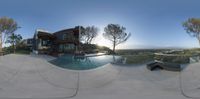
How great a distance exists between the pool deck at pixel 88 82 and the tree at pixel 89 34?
0.22 m

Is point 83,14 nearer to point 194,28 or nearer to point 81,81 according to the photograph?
point 81,81

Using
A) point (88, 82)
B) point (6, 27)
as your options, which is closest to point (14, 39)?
point (6, 27)

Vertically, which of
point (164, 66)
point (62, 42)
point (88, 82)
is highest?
point (62, 42)

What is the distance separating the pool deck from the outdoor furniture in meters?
0.03

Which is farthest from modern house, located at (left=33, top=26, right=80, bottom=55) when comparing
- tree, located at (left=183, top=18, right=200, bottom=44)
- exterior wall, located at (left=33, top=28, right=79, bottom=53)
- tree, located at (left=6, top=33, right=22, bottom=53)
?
tree, located at (left=183, top=18, right=200, bottom=44)

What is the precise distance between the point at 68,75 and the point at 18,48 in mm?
385

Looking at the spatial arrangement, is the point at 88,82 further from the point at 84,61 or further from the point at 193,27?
the point at 193,27

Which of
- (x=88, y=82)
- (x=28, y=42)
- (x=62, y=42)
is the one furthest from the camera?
(x=88, y=82)

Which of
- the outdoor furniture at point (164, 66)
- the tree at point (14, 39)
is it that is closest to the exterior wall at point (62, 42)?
the tree at point (14, 39)

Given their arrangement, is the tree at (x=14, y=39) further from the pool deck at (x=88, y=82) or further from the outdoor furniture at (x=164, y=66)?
the outdoor furniture at (x=164, y=66)

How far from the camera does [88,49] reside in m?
1.17

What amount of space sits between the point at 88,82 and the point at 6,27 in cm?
66

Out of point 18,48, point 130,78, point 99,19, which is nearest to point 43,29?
point 18,48

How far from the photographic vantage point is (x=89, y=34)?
1125 mm
